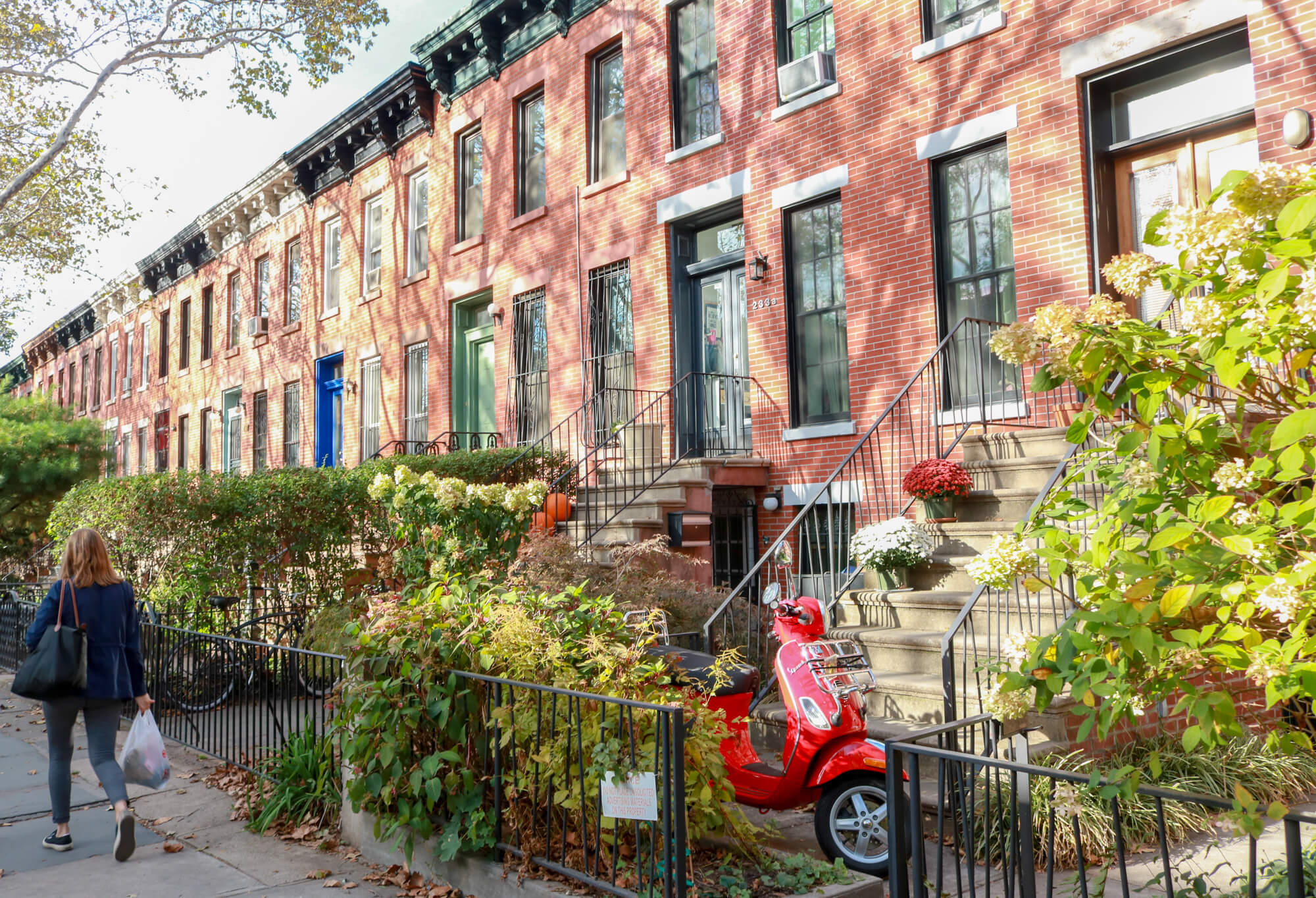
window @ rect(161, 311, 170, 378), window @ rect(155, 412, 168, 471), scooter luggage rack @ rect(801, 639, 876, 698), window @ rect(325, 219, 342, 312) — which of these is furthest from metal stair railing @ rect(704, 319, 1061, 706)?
window @ rect(161, 311, 170, 378)

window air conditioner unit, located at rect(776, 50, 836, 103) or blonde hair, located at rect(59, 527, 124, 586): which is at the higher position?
window air conditioner unit, located at rect(776, 50, 836, 103)

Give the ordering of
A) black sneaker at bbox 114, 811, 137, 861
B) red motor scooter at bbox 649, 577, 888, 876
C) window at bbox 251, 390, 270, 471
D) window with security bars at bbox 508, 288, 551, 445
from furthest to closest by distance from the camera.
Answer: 1. window at bbox 251, 390, 270, 471
2. window with security bars at bbox 508, 288, 551, 445
3. black sneaker at bbox 114, 811, 137, 861
4. red motor scooter at bbox 649, 577, 888, 876

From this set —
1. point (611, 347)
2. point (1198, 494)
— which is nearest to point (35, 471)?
point (611, 347)

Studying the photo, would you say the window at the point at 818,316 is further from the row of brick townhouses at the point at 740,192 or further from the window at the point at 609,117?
the window at the point at 609,117

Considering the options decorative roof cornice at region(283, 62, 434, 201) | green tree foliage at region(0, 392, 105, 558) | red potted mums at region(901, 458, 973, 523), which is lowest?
red potted mums at region(901, 458, 973, 523)

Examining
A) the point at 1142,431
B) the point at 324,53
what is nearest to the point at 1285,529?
the point at 1142,431

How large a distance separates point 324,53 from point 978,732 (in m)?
14.6

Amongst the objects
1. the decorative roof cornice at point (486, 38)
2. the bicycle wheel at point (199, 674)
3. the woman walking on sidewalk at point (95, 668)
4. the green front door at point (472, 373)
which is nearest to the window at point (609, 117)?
the decorative roof cornice at point (486, 38)

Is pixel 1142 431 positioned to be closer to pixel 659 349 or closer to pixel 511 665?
pixel 511 665

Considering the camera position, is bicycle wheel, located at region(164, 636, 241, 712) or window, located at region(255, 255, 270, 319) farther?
window, located at region(255, 255, 270, 319)

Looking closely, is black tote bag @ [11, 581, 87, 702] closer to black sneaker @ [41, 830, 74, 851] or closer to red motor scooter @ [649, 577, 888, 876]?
black sneaker @ [41, 830, 74, 851]

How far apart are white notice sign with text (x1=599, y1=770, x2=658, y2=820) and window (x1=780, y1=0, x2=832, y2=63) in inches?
379

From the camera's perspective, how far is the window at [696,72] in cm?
1315

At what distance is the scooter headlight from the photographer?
5559 millimetres
